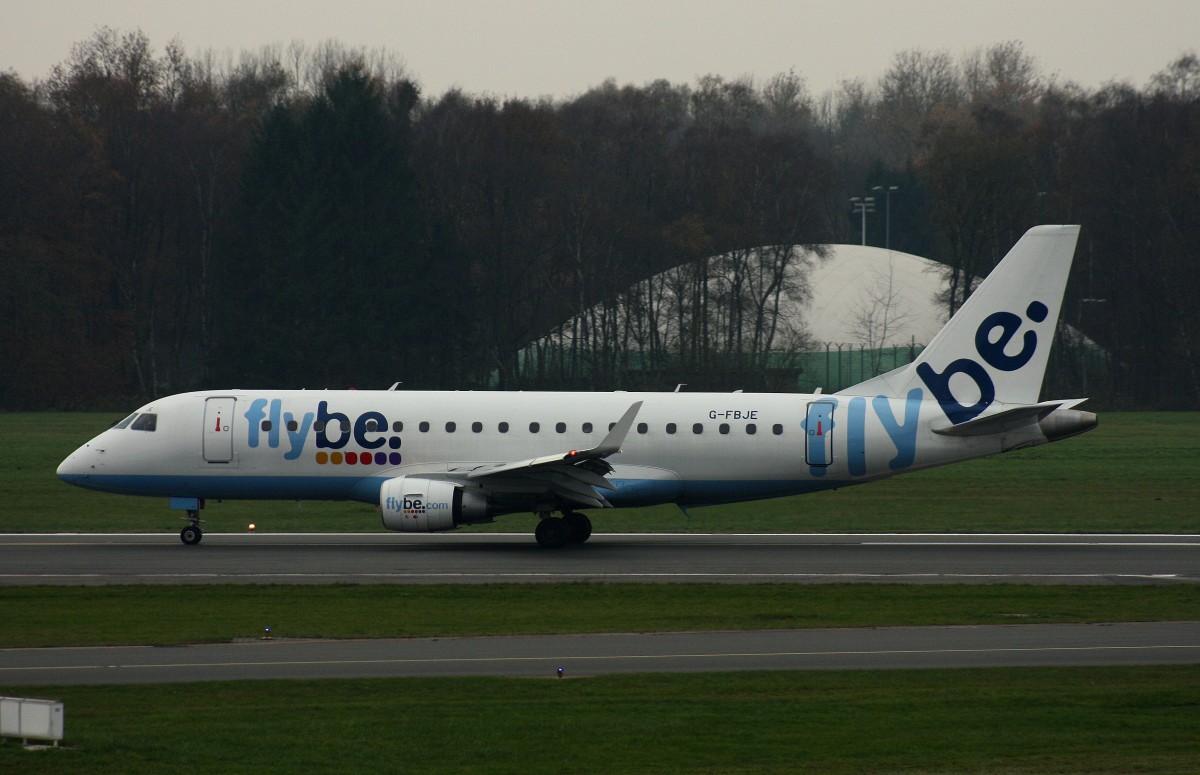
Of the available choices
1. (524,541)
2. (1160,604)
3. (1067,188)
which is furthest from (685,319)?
(1160,604)

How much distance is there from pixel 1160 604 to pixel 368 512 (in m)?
22.4

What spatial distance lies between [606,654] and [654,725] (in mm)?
3950

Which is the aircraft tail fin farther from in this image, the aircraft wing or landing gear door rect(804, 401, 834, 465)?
the aircraft wing

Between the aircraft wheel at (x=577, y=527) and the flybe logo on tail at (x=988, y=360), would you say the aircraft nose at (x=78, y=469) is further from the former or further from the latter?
the flybe logo on tail at (x=988, y=360)

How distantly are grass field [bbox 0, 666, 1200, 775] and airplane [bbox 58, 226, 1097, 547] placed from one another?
47.0 feet

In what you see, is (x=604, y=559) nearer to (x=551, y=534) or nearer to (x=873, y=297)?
(x=551, y=534)

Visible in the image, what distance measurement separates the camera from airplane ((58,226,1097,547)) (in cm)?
3136

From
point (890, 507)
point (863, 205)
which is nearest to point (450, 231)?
point (863, 205)

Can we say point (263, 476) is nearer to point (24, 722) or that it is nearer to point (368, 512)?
point (368, 512)

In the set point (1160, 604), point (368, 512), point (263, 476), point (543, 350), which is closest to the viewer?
point (1160, 604)

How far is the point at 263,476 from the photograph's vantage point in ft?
103

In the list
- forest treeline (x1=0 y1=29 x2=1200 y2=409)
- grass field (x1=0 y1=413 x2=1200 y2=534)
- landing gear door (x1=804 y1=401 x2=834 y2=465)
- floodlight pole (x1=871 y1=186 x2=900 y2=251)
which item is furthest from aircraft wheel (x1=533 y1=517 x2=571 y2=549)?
floodlight pole (x1=871 y1=186 x2=900 y2=251)

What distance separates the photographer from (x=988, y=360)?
3188cm

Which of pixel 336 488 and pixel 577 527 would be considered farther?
pixel 336 488
